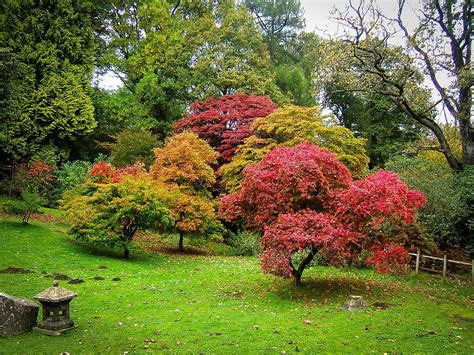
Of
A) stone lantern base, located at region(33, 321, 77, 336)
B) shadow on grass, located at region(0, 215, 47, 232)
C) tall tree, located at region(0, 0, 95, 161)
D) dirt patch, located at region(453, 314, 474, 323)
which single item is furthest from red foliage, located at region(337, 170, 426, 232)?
tall tree, located at region(0, 0, 95, 161)

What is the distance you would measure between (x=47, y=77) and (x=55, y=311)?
871 inches

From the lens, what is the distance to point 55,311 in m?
7.84

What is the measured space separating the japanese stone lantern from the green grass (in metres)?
0.21

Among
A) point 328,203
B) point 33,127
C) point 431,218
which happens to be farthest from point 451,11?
point 33,127

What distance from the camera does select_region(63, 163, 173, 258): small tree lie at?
15219 mm

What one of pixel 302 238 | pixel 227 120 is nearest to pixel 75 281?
pixel 302 238

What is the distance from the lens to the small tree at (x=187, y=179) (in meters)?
17.6

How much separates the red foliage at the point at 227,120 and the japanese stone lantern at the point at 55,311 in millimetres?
16048

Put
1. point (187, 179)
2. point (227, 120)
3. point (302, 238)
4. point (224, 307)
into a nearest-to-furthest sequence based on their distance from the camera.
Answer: point (224, 307) < point (302, 238) < point (187, 179) < point (227, 120)

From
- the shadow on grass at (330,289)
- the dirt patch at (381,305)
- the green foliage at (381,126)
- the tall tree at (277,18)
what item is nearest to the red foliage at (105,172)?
the shadow on grass at (330,289)

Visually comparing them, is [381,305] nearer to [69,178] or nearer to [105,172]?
[105,172]

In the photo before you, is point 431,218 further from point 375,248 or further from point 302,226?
point 302,226

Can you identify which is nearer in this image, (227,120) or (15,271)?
(15,271)

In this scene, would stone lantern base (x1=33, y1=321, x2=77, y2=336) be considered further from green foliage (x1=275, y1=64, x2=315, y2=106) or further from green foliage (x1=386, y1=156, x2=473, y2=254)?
green foliage (x1=275, y1=64, x2=315, y2=106)
